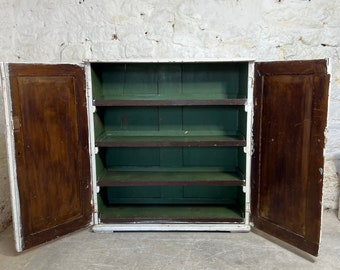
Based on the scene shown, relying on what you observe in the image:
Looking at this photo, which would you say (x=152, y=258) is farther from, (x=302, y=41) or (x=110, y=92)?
(x=302, y=41)

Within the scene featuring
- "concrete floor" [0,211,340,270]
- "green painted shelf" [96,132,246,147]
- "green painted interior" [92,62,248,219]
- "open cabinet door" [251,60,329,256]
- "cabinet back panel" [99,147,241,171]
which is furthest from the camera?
"cabinet back panel" [99,147,241,171]

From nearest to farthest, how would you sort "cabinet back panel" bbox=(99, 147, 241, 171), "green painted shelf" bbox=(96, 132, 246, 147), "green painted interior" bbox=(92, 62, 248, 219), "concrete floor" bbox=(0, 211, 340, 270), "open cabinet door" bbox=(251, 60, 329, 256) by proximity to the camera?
"open cabinet door" bbox=(251, 60, 329, 256), "concrete floor" bbox=(0, 211, 340, 270), "green painted shelf" bbox=(96, 132, 246, 147), "green painted interior" bbox=(92, 62, 248, 219), "cabinet back panel" bbox=(99, 147, 241, 171)

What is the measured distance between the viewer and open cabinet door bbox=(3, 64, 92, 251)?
1.90 m

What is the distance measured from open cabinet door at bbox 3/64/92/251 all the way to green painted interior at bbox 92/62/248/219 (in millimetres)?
226

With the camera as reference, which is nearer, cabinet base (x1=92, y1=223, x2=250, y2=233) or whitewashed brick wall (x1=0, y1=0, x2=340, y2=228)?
cabinet base (x1=92, y1=223, x2=250, y2=233)

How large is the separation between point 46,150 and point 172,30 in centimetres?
140

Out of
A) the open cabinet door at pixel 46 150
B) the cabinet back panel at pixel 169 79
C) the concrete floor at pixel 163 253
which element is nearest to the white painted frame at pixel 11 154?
the open cabinet door at pixel 46 150

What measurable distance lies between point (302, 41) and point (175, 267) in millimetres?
2046

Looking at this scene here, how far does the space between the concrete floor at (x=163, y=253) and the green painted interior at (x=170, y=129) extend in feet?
0.88

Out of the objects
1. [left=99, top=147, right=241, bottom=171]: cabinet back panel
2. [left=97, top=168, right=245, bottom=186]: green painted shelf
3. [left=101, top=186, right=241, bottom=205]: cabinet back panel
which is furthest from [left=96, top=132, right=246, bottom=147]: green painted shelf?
[left=101, top=186, right=241, bottom=205]: cabinet back panel

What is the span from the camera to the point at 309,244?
1907 millimetres

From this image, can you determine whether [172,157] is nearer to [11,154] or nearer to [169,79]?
[169,79]

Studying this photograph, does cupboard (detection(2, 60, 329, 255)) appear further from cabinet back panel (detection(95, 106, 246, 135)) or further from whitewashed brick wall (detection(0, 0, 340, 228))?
whitewashed brick wall (detection(0, 0, 340, 228))

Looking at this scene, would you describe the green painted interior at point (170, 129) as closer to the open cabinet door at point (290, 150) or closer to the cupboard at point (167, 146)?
the cupboard at point (167, 146)
